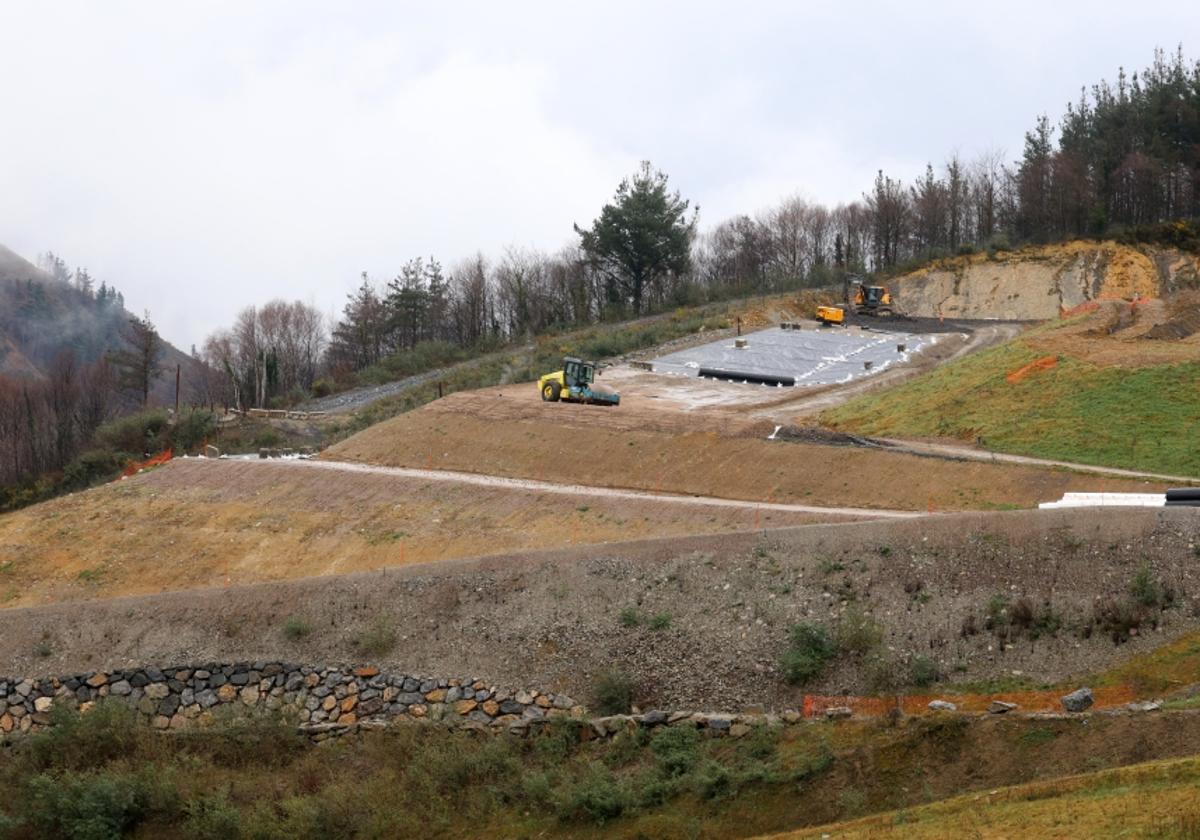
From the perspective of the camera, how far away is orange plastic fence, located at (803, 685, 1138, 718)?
20031mm

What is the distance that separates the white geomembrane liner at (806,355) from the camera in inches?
2178

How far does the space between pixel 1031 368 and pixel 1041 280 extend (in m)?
33.3

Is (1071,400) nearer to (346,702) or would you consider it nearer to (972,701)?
(972,701)

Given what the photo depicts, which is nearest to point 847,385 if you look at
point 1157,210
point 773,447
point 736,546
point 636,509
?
point 773,447

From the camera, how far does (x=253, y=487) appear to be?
3853 centimetres

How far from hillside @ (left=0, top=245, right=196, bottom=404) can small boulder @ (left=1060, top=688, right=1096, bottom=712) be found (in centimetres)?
7346

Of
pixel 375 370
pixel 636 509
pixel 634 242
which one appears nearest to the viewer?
pixel 636 509

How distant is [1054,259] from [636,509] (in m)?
50.8

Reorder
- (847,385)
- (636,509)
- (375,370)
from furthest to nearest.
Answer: (375,370), (847,385), (636,509)

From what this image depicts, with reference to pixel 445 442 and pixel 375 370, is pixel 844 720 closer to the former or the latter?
pixel 445 442

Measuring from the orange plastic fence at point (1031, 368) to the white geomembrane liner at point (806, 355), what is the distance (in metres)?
10.3

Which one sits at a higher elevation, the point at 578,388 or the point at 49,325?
the point at 49,325

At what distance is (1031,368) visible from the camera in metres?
42.7

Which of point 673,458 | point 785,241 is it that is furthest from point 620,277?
point 673,458
